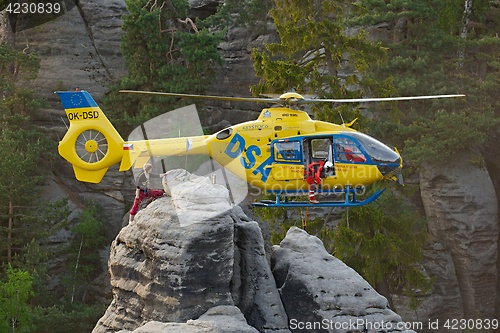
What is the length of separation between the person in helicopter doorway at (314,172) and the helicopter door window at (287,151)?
272 mm

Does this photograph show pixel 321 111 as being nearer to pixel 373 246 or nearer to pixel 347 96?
pixel 347 96

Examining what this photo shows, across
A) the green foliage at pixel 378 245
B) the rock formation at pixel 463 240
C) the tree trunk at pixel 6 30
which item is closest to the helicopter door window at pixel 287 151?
the green foliage at pixel 378 245

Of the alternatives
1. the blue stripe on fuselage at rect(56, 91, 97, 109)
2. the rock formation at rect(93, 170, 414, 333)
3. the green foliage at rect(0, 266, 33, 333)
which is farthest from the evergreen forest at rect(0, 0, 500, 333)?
the rock formation at rect(93, 170, 414, 333)

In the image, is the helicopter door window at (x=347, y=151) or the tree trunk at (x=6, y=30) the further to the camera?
the tree trunk at (x=6, y=30)

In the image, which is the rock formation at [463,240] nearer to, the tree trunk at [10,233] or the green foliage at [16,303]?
the green foliage at [16,303]

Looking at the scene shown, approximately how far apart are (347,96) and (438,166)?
30.1ft

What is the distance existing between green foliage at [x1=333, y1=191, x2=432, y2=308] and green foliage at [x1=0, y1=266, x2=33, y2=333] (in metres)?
9.38

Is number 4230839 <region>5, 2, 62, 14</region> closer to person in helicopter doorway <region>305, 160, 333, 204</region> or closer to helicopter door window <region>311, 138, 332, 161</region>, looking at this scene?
helicopter door window <region>311, 138, 332, 161</region>

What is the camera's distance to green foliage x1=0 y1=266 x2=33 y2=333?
83.0 ft

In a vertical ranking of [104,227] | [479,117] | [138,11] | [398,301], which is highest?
[138,11]

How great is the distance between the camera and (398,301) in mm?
30359

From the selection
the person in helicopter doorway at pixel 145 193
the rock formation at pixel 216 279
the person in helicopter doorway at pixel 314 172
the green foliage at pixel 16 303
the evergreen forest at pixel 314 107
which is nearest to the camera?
the rock formation at pixel 216 279

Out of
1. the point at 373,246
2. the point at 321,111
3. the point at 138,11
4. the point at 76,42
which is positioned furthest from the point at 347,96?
the point at 76,42

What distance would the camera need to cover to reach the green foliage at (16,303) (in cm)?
2531
